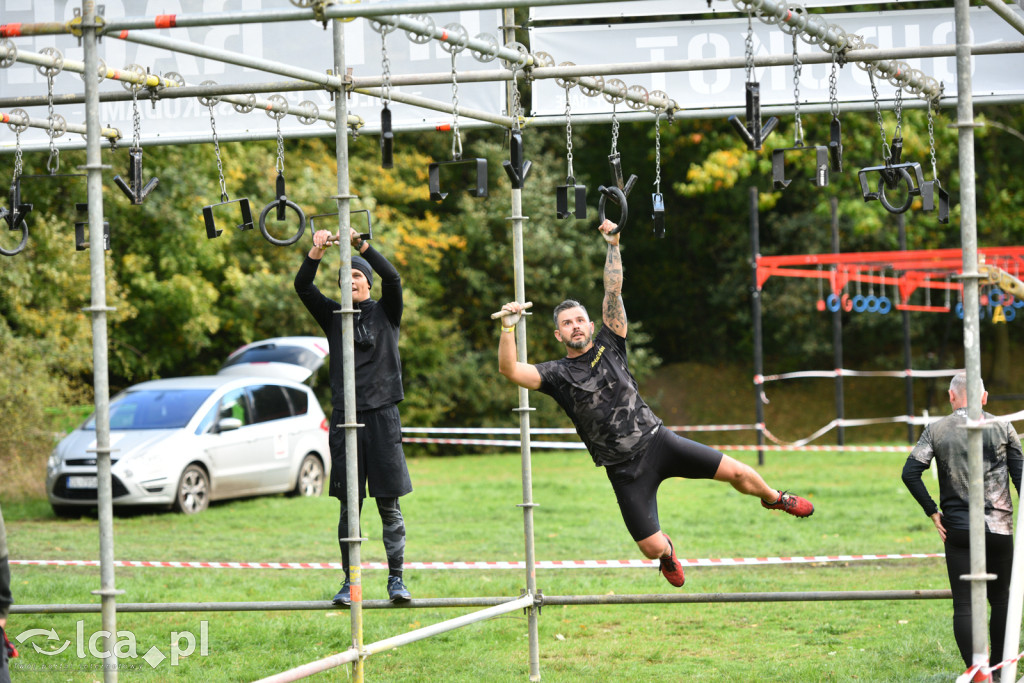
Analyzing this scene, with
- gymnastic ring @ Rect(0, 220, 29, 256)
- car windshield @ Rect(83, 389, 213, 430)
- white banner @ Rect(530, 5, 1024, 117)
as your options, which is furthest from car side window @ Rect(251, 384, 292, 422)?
white banner @ Rect(530, 5, 1024, 117)

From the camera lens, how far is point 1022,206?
25359mm

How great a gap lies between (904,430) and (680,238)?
30.1 feet

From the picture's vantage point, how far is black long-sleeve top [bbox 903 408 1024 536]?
6020 millimetres

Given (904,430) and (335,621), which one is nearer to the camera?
(335,621)

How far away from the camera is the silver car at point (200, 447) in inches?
553

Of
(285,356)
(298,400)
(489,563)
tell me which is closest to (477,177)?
(489,563)

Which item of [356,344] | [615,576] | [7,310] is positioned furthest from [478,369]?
[356,344]

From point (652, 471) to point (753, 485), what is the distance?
55 cm

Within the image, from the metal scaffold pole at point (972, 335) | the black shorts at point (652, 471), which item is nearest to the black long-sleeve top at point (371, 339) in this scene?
the black shorts at point (652, 471)

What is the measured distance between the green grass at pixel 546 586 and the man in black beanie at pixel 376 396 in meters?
1.03

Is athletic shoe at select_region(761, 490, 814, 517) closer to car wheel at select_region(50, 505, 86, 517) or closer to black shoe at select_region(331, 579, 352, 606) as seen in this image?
black shoe at select_region(331, 579, 352, 606)

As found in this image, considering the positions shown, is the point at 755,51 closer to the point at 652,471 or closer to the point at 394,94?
the point at 394,94

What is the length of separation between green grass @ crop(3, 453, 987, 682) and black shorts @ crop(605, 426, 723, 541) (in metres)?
1.12

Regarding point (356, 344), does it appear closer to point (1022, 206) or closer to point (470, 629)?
point (470, 629)
